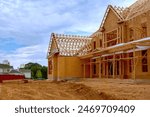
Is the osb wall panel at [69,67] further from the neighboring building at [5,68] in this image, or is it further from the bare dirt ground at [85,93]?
the neighboring building at [5,68]

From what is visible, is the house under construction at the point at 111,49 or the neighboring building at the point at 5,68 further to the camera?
the neighboring building at the point at 5,68

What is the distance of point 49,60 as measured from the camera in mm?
37906

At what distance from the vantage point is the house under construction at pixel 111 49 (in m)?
21.5

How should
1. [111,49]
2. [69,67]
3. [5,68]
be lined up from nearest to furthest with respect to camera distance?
[111,49] < [69,67] < [5,68]

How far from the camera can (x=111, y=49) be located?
23.6 meters

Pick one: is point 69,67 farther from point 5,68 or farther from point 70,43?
point 5,68

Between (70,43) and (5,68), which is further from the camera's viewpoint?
(5,68)

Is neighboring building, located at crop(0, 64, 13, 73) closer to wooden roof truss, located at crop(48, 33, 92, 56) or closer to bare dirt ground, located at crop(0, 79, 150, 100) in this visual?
wooden roof truss, located at crop(48, 33, 92, 56)

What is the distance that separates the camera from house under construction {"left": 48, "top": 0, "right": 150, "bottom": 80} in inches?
845


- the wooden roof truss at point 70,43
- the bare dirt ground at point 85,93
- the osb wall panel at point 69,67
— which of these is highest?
the wooden roof truss at point 70,43

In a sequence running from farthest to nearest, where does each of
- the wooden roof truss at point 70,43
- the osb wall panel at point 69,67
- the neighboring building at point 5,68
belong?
the neighboring building at point 5,68 < the wooden roof truss at point 70,43 < the osb wall panel at point 69,67

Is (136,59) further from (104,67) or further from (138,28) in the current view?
(104,67)

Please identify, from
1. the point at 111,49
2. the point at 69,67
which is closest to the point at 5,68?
the point at 69,67

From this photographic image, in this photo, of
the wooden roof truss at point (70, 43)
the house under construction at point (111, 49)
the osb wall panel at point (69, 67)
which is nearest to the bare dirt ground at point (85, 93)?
the house under construction at point (111, 49)
